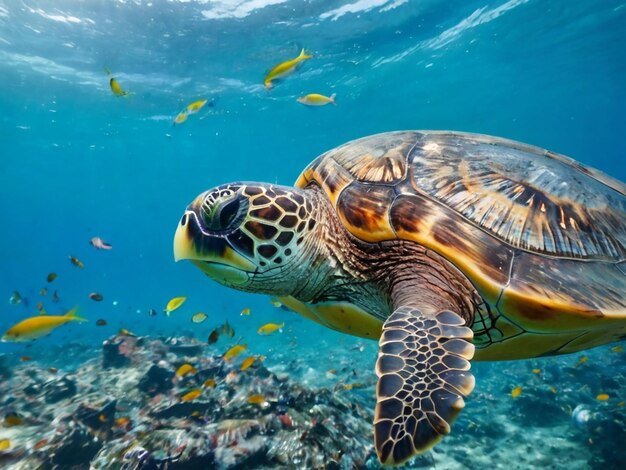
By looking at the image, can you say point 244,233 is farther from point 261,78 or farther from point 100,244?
point 261,78

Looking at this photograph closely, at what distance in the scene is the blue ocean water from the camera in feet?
45.2

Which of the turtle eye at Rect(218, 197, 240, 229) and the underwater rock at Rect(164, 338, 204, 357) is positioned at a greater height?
the turtle eye at Rect(218, 197, 240, 229)

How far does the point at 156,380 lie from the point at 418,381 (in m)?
5.69

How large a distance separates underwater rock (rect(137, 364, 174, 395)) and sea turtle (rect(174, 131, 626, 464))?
14.1ft

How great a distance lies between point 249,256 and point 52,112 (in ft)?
83.4

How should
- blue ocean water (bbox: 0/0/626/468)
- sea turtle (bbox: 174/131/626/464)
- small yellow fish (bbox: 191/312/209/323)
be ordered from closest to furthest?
sea turtle (bbox: 174/131/626/464)
small yellow fish (bbox: 191/312/209/323)
blue ocean water (bbox: 0/0/626/468)

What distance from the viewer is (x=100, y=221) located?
286 ft

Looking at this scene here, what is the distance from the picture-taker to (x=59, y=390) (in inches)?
241

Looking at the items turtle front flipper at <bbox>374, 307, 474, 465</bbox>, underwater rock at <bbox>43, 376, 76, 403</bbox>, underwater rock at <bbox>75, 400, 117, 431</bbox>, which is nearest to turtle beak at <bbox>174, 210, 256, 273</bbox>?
turtle front flipper at <bbox>374, 307, 474, 465</bbox>

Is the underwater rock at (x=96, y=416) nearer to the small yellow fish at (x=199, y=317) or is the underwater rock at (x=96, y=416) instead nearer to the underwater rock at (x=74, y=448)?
the underwater rock at (x=74, y=448)

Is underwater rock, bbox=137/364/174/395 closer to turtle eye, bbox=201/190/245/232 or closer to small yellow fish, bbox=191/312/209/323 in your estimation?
small yellow fish, bbox=191/312/209/323

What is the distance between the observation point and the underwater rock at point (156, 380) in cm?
589

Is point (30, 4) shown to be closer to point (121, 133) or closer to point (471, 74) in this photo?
point (121, 133)

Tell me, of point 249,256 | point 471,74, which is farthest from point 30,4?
point 471,74
